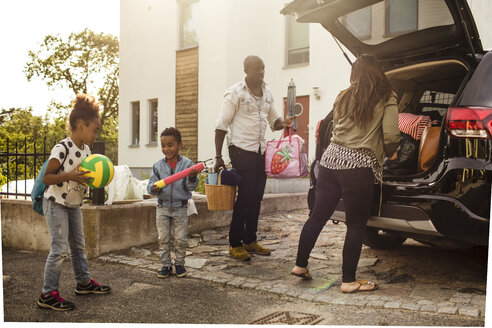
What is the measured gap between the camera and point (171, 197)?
344 cm

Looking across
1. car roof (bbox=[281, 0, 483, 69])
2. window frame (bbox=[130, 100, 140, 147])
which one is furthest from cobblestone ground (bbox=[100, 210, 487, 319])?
window frame (bbox=[130, 100, 140, 147])

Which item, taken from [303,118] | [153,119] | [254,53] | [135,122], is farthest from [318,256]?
[153,119]

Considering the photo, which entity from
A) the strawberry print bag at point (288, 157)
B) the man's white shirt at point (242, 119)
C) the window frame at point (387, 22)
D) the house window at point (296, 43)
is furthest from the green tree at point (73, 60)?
the house window at point (296, 43)

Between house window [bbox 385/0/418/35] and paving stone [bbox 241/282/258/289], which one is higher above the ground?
house window [bbox 385/0/418/35]

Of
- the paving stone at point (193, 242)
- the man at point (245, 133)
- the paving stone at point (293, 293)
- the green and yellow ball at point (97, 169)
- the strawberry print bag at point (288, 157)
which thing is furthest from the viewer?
the paving stone at point (193, 242)

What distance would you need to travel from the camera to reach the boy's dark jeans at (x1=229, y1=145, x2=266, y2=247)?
3908mm

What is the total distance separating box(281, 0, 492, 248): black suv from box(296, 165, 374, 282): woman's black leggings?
0.12 meters

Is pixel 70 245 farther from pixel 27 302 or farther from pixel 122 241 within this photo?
pixel 122 241

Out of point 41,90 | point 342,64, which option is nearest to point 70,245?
point 41,90

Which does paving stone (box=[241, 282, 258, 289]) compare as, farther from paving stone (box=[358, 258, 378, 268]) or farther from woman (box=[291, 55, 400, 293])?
paving stone (box=[358, 258, 378, 268])

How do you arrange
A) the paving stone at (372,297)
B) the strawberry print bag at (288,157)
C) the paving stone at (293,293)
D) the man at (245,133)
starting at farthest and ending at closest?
the man at (245,133), the strawberry print bag at (288,157), the paving stone at (293,293), the paving stone at (372,297)

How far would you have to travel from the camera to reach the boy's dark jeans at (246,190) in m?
3.91

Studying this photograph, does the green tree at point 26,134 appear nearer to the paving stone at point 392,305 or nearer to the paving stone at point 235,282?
the paving stone at point 235,282

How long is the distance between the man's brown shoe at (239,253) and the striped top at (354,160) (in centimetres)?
120
